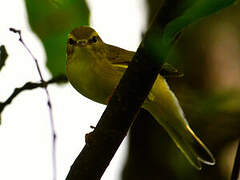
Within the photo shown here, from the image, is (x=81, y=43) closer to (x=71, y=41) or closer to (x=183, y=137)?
(x=71, y=41)

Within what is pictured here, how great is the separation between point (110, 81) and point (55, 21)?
5.90 feet

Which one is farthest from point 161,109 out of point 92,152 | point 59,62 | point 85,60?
point 59,62

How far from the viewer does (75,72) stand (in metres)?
3.49

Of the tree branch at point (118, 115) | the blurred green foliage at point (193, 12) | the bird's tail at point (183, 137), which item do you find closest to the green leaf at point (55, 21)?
the tree branch at point (118, 115)

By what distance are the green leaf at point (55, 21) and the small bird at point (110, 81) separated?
176cm

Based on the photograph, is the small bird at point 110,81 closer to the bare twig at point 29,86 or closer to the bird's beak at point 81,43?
the bird's beak at point 81,43

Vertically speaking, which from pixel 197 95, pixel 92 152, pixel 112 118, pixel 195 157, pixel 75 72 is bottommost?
pixel 195 157

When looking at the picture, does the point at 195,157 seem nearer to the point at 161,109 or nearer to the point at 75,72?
the point at 161,109

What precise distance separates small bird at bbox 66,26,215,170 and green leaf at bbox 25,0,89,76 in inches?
69.3

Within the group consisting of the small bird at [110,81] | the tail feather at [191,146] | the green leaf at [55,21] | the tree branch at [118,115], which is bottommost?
the tail feather at [191,146]

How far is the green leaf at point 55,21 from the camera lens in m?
1.56

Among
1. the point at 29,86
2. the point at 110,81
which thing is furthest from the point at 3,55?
the point at 110,81

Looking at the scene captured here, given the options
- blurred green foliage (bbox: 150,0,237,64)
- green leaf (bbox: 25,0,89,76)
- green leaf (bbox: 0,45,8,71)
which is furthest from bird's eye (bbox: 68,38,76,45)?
blurred green foliage (bbox: 150,0,237,64)

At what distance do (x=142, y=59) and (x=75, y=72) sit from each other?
1612 millimetres
